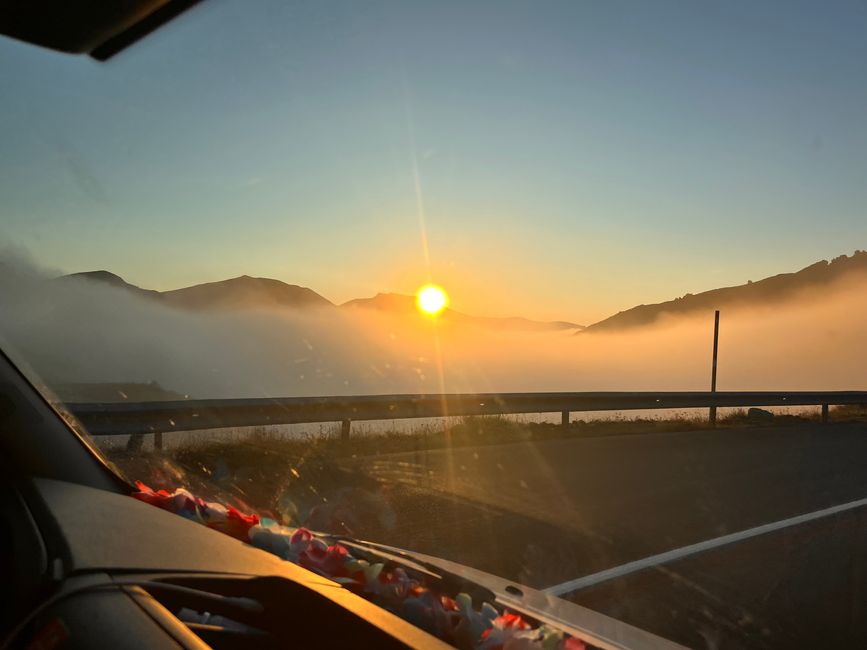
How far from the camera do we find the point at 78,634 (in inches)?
67.9

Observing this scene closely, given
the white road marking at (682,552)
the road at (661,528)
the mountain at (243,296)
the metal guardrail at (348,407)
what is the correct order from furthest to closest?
1. the mountain at (243,296)
2. the metal guardrail at (348,407)
3. the white road marking at (682,552)
4. the road at (661,528)

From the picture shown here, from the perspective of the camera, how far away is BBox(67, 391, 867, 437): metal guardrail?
27.1ft

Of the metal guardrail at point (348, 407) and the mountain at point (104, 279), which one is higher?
the mountain at point (104, 279)

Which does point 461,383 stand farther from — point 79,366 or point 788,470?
point 79,366

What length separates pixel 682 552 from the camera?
20.8 feet

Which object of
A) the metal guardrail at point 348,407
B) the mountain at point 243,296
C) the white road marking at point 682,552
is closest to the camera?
the white road marking at point 682,552

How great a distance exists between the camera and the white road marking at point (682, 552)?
527 cm

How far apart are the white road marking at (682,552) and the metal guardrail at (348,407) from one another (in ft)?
13.2

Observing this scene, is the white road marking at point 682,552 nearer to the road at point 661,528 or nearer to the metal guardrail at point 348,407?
the road at point 661,528

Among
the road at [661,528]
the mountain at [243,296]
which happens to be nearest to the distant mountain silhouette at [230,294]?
the mountain at [243,296]

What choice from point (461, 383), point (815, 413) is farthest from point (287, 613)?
point (815, 413)

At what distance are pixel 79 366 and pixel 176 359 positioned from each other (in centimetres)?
322

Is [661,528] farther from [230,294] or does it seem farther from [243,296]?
[243,296]

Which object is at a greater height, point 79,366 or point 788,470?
point 79,366
